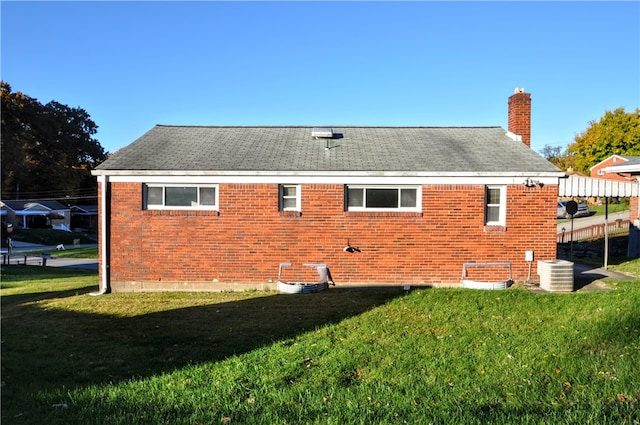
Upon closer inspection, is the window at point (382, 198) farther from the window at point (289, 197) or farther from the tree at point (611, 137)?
the tree at point (611, 137)

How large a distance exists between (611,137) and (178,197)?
179ft

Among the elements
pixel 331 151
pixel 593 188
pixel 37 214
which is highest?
pixel 331 151

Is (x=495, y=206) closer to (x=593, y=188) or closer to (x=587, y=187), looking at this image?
(x=587, y=187)

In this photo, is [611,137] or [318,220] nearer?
[318,220]

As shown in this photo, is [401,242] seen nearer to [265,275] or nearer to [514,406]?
[265,275]

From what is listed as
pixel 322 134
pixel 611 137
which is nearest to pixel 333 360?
pixel 322 134

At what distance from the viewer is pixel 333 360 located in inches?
236

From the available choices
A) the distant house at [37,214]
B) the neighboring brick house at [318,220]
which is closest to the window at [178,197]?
the neighboring brick house at [318,220]

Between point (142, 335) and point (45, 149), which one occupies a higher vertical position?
point (45, 149)

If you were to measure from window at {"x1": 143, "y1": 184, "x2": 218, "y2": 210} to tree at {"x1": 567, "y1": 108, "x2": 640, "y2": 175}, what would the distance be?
53.0 meters

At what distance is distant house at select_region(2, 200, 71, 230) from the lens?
52.2 metres

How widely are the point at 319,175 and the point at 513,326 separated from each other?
5.85 m

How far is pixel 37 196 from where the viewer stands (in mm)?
60688

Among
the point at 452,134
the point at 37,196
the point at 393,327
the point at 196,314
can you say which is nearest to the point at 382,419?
the point at 393,327
